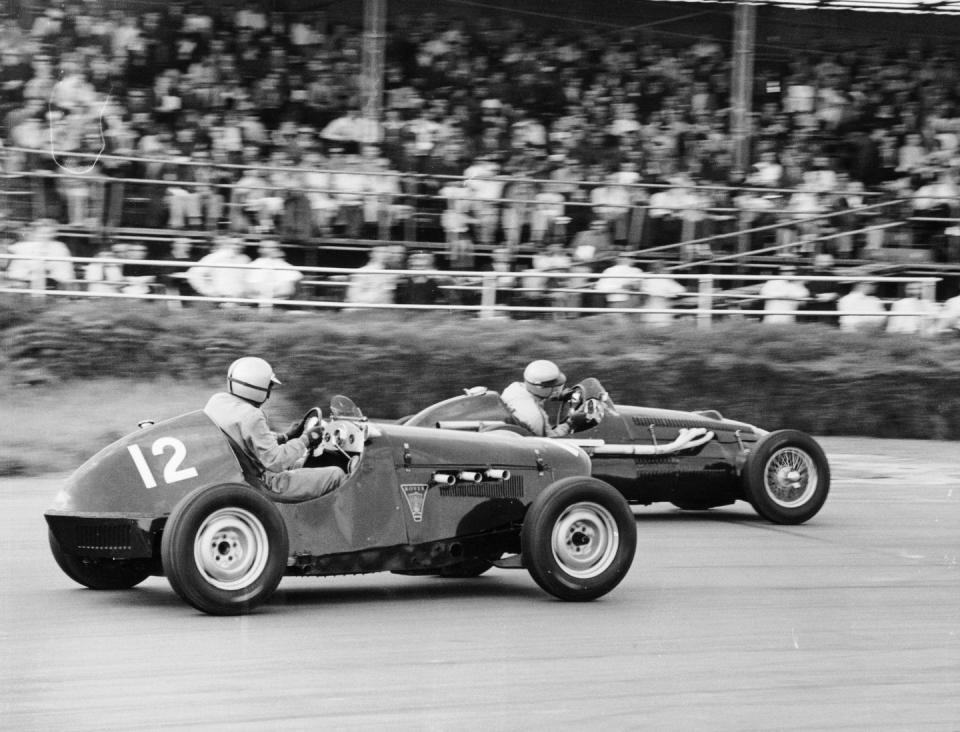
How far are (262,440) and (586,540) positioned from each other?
161cm

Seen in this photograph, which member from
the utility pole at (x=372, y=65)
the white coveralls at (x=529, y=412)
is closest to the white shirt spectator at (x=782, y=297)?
the utility pole at (x=372, y=65)

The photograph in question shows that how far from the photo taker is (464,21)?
20.5m

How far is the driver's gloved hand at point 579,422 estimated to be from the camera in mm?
9438

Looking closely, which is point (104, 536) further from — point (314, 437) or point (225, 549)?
point (314, 437)

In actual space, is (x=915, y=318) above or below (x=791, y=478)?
above

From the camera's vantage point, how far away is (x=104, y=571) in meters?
6.73

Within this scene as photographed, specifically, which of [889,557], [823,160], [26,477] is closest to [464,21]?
[823,160]

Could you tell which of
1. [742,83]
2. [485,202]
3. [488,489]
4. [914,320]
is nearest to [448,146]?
[485,202]

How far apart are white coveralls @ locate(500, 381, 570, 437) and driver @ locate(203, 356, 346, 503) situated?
2752mm

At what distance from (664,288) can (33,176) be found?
269 inches

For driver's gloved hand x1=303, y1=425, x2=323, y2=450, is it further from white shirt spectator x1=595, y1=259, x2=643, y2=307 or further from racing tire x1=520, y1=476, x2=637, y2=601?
white shirt spectator x1=595, y1=259, x2=643, y2=307

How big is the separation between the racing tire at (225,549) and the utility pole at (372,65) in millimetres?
12186

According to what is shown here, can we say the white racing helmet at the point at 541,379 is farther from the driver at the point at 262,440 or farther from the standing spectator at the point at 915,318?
the standing spectator at the point at 915,318

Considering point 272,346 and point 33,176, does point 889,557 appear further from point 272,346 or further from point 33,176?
point 33,176
